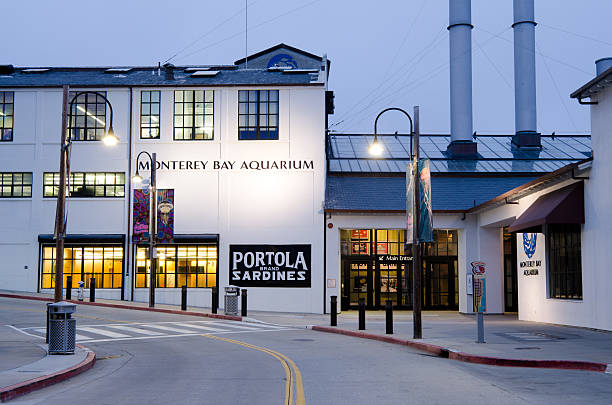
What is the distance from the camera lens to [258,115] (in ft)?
113

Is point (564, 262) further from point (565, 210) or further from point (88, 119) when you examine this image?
point (88, 119)

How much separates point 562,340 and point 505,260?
49.7 feet

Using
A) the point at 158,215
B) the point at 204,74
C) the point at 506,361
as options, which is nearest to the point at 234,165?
the point at 158,215

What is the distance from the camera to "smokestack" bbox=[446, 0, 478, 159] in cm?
4192

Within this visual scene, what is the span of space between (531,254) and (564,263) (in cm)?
275

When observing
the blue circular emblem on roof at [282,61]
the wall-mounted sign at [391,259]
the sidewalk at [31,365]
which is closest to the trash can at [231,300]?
the wall-mounted sign at [391,259]

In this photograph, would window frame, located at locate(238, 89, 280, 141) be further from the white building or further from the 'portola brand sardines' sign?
the 'portola brand sardines' sign

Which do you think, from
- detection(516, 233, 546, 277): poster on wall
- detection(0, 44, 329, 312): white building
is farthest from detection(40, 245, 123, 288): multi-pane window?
detection(516, 233, 546, 277): poster on wall

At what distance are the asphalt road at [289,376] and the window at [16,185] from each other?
16544mm

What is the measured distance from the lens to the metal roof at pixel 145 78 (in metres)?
35.0

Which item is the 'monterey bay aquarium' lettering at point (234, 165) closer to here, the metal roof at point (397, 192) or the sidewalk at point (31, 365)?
the metal roof at point (397, 192)

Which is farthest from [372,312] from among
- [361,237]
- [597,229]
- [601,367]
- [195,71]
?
[601,367]

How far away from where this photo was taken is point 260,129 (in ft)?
114

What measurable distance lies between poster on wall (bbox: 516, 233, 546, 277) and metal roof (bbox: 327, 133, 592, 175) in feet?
30.2
